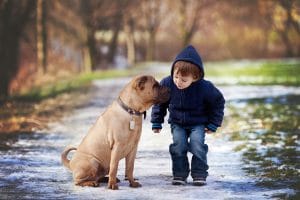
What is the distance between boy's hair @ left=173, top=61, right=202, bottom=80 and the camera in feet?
25.0

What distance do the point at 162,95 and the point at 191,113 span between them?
0.71 meters

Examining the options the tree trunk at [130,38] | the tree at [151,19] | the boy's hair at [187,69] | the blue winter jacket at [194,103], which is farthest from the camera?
the tree at [151,19]

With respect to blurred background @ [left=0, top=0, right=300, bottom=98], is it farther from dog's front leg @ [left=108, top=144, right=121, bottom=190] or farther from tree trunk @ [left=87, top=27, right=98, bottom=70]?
dog's front leg @ [left=108, top=144, right=121, bottom=190]

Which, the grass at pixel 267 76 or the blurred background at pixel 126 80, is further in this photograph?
the grass at pixel 267 76

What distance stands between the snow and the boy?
0.19 m

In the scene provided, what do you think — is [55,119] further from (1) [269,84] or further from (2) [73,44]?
(2) [73,44]

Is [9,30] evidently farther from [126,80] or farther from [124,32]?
[124,32]

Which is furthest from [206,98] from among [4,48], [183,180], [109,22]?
[109,22]

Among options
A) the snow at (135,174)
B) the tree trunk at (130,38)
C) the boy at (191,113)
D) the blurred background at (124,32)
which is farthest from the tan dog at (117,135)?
the tree trunk at (130,38)

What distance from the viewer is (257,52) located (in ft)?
201

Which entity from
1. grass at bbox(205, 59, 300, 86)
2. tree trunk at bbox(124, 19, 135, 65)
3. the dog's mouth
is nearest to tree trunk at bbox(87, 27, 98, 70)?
grass at bbox(205, 59, 300, 86)

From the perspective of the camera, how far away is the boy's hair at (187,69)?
7613 millimetres

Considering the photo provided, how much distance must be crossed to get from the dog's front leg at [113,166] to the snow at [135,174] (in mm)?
71

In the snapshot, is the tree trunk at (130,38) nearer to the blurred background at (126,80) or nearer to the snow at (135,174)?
the blurred background at (126,80)
